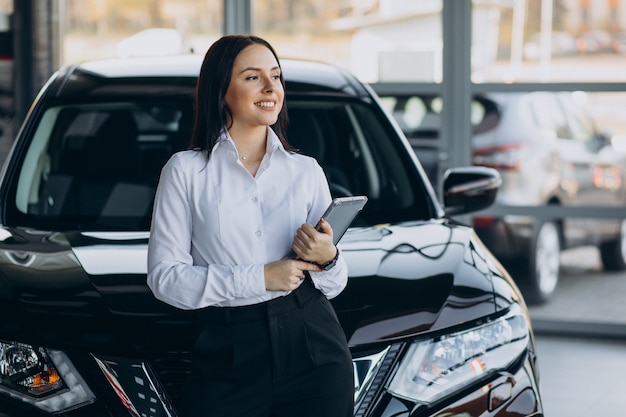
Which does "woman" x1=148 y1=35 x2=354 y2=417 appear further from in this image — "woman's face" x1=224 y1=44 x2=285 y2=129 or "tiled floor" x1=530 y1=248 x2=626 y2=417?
"tiled floor" x1=530 y1=248 x2=626 y2=417

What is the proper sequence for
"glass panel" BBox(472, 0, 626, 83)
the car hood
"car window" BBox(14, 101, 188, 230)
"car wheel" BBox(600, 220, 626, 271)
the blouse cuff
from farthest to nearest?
"car wheel" BBox(600, 220, 626, 271)
"glass panel" BBox(472, 0, 626, 83)
"car window" BBox(14, 101, 188, 230)
the car hood
the blouse cuff

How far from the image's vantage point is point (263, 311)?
250 cm

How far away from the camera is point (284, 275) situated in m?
2.47

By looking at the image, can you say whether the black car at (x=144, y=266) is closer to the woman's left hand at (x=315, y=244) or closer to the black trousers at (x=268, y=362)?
the black trousers at (x=268, y=362)

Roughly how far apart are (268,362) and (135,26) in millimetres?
5669

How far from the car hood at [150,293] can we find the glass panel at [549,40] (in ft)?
11.4

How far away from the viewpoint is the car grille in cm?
282

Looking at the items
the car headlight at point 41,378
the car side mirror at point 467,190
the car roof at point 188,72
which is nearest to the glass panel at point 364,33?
the car roof at point 188,72

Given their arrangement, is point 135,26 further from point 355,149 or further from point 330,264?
point 330,264

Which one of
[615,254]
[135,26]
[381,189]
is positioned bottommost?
[615,254]

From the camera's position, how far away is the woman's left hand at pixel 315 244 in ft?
8.13

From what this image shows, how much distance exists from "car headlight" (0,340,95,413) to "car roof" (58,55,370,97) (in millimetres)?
1620

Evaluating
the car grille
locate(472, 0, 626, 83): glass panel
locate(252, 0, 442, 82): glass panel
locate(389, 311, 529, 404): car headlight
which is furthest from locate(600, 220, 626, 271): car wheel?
the car grille

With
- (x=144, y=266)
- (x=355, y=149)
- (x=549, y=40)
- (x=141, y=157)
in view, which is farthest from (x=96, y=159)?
(x=549, y=40)
